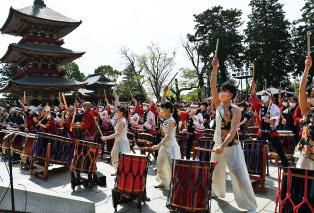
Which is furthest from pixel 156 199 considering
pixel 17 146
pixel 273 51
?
pixel 273 51

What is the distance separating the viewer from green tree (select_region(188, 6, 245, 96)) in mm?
44253

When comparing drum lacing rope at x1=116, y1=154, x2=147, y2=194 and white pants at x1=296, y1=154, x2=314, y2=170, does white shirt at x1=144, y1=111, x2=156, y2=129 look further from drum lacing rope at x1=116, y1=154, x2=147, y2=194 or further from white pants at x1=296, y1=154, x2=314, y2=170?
white pants at x1=296, y1=154, x2=314, y2=170

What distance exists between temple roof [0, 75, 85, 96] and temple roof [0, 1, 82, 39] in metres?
5.36

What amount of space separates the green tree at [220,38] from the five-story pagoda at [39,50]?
2076 centimetres

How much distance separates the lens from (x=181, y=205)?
169 inches

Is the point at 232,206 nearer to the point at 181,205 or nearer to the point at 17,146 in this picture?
the point at 181,205

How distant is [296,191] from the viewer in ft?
11.3

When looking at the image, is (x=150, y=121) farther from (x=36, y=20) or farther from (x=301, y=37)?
(x=301, y=37)

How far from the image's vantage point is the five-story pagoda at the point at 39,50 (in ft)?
90.9

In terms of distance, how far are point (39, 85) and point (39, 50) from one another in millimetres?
3657

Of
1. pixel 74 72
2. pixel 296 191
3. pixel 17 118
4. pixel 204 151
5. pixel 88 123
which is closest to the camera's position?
pixel 296 191

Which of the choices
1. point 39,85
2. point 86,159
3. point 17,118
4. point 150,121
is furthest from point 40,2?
point 86,159

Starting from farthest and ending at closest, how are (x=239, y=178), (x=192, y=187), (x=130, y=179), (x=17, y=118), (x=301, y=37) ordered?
1. (x=301, y=37)
2. (x=17, y=118)
3. (x=130, y=179)
4. (x=239, y=178)
5. (x=192, y=187)

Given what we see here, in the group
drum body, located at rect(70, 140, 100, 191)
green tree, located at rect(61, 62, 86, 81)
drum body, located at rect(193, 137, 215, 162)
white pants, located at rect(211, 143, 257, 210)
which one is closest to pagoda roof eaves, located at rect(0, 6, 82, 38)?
drum body, located at rect(70, 140, 100, 191)
